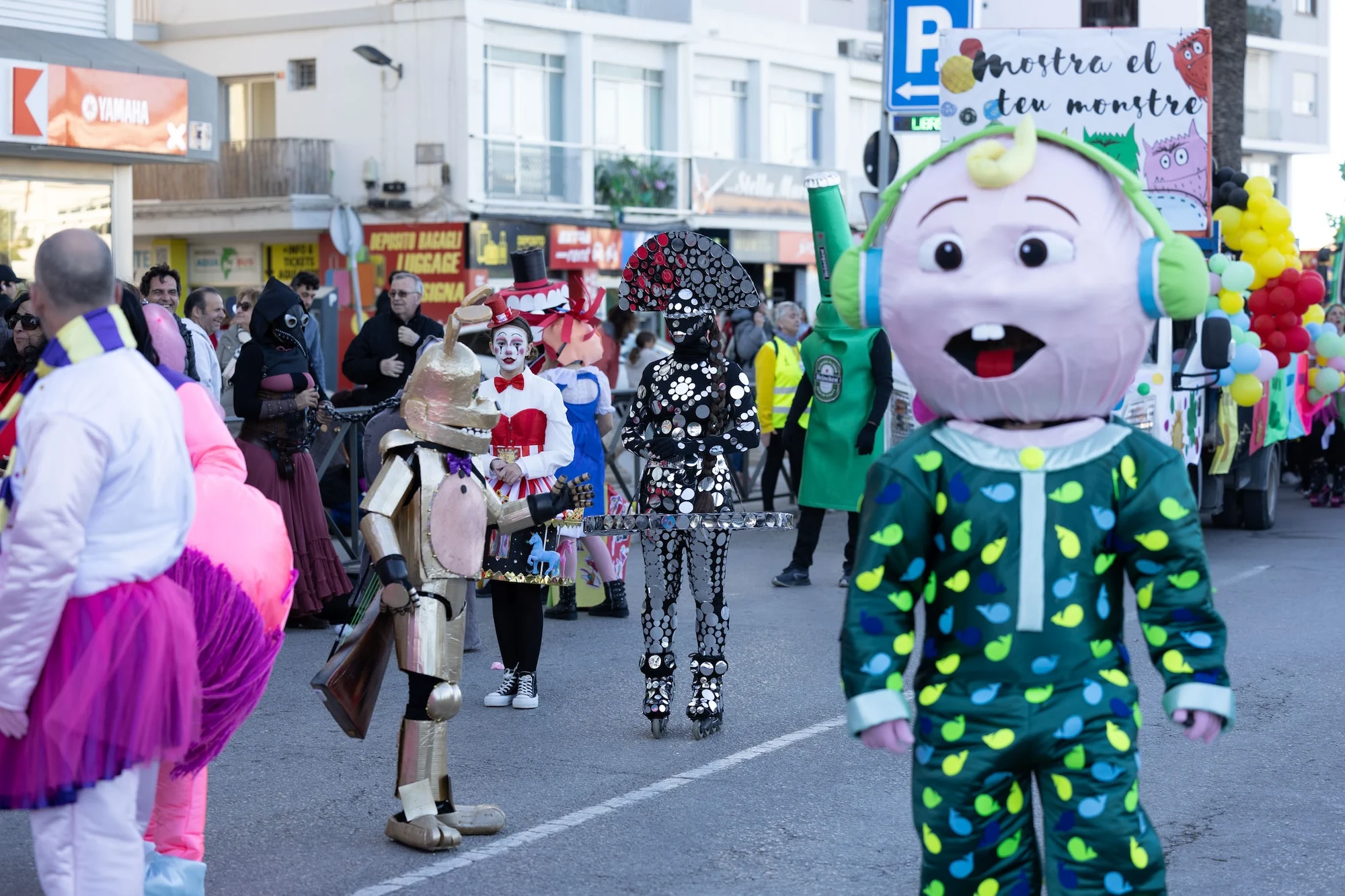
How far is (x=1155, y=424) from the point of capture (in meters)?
11.4

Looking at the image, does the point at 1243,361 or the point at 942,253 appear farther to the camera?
the point at 1243,361

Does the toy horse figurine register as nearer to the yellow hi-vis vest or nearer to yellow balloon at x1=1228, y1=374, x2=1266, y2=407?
the yellow hi-vis vest

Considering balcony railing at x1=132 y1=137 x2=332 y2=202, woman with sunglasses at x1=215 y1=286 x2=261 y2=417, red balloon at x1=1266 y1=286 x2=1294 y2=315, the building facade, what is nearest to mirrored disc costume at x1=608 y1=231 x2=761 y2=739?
woman with sunglasses at x1=215 y1=286 x2=261 y2=417

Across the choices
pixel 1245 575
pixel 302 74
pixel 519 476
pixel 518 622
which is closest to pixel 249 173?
pixel 302 74

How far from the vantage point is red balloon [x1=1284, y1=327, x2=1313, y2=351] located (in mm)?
13836

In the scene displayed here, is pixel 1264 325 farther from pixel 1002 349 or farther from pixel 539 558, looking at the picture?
pixel 1002 349

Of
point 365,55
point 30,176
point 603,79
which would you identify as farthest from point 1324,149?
point 30,176

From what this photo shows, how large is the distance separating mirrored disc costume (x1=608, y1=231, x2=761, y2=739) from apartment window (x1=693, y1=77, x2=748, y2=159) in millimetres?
28501

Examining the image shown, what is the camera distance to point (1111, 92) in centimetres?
1180

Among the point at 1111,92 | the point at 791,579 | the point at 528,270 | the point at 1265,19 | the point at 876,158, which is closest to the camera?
the point at 528,270

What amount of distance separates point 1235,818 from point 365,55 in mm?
25889

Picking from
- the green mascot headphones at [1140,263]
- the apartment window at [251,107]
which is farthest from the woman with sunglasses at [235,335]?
the apartment window at [251,107]

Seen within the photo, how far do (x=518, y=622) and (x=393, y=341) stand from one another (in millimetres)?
3644

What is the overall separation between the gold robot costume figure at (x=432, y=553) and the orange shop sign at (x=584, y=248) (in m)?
25.8
